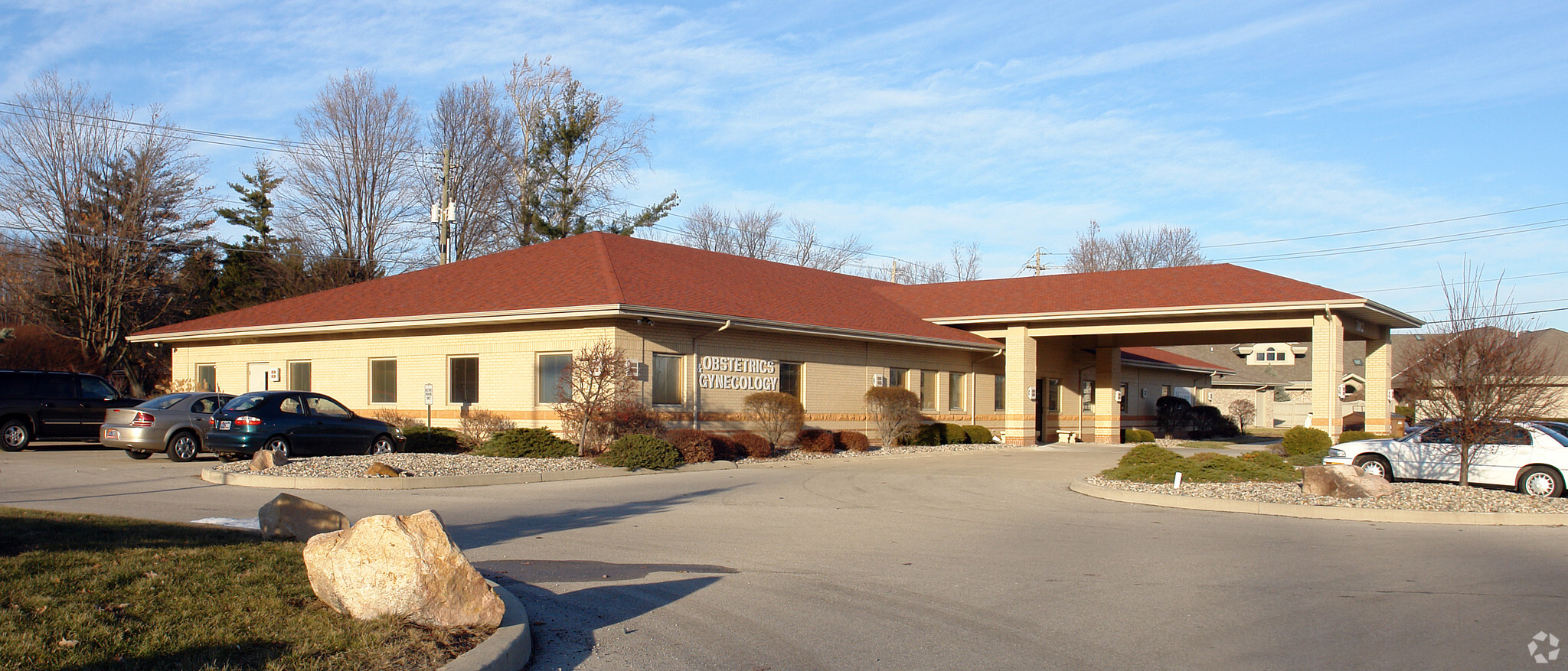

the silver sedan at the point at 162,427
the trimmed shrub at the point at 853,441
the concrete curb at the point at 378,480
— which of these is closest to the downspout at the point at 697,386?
the trimmed shrub at the point at 853,441

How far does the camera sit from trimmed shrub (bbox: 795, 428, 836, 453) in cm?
2688

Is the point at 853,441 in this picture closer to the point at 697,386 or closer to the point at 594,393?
the point at 697,386

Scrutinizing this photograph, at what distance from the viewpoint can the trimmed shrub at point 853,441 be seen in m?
28.3

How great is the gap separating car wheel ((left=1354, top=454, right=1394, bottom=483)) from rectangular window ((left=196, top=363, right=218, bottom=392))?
29.4m

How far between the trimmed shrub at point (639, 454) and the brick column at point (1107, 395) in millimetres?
23658

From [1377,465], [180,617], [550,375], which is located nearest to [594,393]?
[550,375]

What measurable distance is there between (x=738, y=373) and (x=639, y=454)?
6.00 meters

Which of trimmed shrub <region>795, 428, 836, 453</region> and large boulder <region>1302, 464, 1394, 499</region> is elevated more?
large boulder <region>1302, 464, 1394, 499</region>

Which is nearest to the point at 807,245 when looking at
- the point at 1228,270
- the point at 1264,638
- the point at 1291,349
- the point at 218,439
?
the point at 1291,349

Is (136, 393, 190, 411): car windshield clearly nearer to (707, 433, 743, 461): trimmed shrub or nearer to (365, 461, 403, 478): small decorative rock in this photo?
(365, 461, 403, 478): small decorative rock

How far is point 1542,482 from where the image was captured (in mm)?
17594

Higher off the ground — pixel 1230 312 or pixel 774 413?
pixel 1230 312

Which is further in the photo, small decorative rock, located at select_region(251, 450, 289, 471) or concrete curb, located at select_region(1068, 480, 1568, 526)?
small decorative rock, located at select_region(251, 450, 289, 471)

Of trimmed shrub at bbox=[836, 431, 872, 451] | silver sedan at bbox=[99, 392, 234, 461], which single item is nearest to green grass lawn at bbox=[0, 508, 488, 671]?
silver sedan at bbox=[99, 392, 234, 461]
